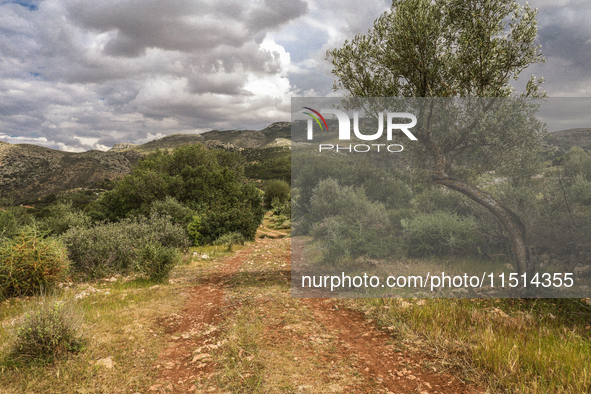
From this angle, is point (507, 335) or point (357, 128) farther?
point (357, 128)

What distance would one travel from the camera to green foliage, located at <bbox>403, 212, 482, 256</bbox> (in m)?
7.58

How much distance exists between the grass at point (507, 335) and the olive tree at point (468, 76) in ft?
5.02

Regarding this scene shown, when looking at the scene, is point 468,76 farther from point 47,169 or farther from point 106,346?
point 47,169

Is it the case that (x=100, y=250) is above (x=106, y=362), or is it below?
above

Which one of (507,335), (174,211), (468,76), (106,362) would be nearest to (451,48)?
(468,76)

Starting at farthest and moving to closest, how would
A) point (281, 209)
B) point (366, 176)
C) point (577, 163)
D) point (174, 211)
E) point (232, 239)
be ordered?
point (281, 209) < point (174, 211) < point (232, 239) < point (366, 176) < point (577, 163)

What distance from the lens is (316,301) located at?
7047mm

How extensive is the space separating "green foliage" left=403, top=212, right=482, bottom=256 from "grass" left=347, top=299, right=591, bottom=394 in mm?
1447

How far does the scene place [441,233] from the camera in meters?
7.59

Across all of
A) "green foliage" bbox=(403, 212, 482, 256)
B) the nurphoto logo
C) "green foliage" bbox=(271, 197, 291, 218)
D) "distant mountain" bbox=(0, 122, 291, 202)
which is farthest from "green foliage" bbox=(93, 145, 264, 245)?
"distant mountain" bbox=(0, 122, 291, 202)

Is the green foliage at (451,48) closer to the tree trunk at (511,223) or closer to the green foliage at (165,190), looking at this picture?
the tree trunk at (511,223)

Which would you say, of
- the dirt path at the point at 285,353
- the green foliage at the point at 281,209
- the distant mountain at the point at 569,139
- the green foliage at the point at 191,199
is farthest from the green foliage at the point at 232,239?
the green foliage at the point at 281,209

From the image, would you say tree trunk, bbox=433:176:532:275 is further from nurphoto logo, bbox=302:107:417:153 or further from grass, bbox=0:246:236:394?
grass, bbox=0:246:236:394

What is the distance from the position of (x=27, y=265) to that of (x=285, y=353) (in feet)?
22.6
